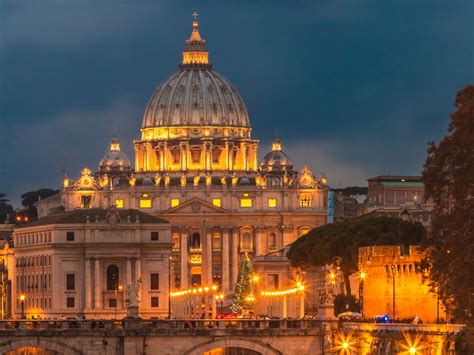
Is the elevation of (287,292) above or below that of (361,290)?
above

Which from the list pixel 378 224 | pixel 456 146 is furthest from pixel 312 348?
pixel 378 224

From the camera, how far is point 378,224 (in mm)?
151875

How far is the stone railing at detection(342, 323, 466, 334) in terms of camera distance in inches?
4075

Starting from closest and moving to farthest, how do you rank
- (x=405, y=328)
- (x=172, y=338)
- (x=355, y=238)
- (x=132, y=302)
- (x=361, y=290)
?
(x=405, y=328) → (x=172, y=338) → (x=132, y=302) → (x=361, y=290) → (x=355, y=238)

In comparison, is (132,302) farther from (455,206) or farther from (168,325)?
(455,206)

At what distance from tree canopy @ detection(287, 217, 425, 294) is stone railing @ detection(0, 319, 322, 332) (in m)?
15.9

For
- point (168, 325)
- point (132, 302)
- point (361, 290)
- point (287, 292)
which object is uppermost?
point (287, 292)

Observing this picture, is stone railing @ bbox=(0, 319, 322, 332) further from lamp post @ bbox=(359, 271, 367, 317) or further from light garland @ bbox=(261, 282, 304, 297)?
light garland @ bbox=(261, 282, 304, 297)

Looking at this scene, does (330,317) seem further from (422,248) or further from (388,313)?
(422,248)

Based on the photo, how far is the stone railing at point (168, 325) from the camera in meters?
122

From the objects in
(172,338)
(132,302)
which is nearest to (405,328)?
(172,338)

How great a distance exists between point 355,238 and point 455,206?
161ft

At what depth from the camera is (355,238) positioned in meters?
151

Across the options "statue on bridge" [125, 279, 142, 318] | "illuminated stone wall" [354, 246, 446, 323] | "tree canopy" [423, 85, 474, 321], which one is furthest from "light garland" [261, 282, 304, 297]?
"tree canopy" [423, 85, 474, 321]
